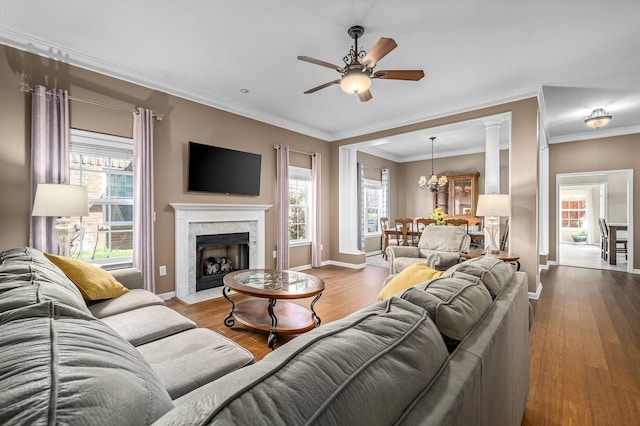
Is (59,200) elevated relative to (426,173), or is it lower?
lower

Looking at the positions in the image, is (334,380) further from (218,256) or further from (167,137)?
(218,256)

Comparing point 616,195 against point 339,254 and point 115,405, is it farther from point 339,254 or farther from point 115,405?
point 115,405

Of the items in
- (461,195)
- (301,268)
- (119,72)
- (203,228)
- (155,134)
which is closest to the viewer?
(119,72)

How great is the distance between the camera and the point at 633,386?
1978mm

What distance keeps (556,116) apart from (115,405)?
665 centimetres

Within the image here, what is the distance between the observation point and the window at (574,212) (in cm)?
1074

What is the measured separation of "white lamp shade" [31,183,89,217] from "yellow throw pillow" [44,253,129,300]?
2.30 ft

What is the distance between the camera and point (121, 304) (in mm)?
2012

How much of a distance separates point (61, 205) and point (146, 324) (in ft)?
5.55

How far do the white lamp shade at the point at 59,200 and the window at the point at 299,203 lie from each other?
3.39m

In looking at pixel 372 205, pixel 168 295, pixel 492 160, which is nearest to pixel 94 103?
pixel 168 295

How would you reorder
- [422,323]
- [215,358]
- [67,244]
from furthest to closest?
[67,244]
[215,358]
[422,323]

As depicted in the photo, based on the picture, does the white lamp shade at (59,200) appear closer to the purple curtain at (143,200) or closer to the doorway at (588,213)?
the purple curtain at (143,200)

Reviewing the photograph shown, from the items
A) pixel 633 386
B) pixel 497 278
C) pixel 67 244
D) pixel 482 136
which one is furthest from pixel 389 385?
pixel 482 136
